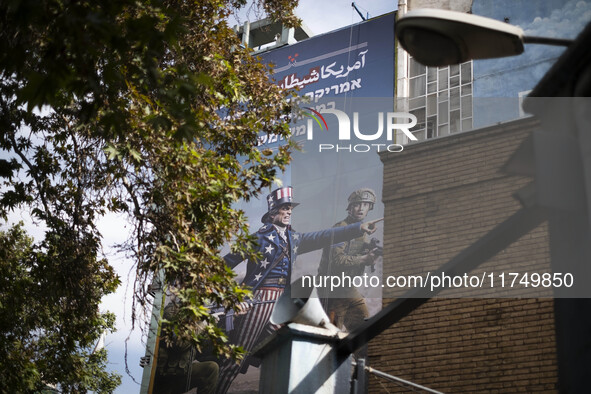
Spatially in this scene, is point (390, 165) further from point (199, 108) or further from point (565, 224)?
point (565, 224)

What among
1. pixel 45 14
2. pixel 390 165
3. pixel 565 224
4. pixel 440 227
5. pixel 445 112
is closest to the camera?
pixel 565 224

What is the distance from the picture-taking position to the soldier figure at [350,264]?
14227 mm

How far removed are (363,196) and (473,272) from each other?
4542mm

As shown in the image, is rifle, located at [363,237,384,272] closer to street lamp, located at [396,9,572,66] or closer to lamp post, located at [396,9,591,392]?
street lamp, located at [396,9,572,66]

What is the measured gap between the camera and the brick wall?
1041 centimetres

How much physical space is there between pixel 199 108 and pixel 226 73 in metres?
0.81

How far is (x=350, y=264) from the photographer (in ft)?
48.8

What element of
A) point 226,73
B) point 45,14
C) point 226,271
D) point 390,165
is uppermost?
point 390,165

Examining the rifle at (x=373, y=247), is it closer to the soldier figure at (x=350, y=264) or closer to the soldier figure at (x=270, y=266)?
the soldier figure at (x=350, y=264)

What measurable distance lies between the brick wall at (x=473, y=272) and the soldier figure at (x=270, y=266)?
3094mm

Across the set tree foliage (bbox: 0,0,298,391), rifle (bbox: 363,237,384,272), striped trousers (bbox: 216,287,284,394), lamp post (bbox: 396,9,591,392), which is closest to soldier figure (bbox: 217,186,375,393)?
striped trousers (bbox: 216,287,284,394)

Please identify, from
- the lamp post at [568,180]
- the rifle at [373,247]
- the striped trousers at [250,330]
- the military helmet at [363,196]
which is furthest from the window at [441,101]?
the lamp post at [568,180]

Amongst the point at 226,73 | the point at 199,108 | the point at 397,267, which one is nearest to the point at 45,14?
the point at 199,108

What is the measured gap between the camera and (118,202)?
736cm
